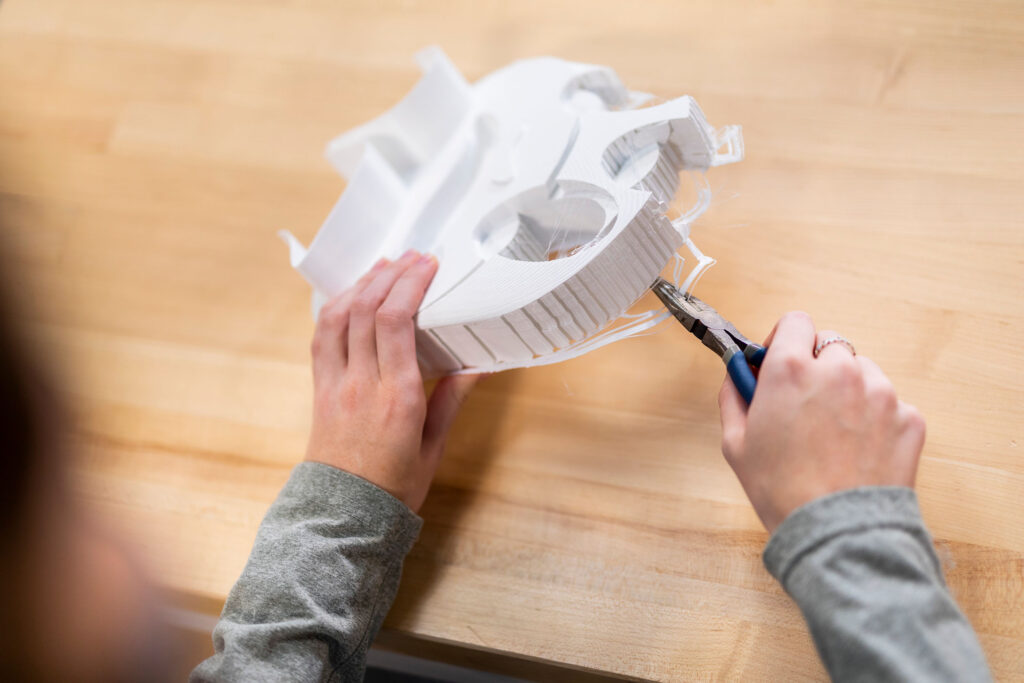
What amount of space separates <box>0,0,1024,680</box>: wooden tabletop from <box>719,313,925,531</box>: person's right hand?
14cm

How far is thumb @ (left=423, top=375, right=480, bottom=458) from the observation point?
59 centimetres

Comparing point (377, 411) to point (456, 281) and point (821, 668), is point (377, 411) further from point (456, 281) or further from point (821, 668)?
point (821, 668)

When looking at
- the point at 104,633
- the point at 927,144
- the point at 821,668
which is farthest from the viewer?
the point at 927,144

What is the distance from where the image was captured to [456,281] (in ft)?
1.79

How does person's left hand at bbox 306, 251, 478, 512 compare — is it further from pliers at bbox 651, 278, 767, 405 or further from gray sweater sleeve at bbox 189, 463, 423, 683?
pliers at bbox 651, 278, 767, 405

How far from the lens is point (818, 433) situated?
0.41m

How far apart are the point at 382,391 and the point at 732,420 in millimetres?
244

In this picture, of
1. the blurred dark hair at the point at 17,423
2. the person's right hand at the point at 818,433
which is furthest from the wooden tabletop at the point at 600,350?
the blurred dark hair at the point at 17,423

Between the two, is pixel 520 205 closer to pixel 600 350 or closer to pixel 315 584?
pixel 600 350

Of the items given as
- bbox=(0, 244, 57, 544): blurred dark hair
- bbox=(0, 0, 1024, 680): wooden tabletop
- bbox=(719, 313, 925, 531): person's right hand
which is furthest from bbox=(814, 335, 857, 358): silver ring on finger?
bbox=(0, 244, 57, 544): blurred dark hair

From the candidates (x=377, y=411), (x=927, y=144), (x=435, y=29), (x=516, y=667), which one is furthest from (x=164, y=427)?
(x=927, y=144)

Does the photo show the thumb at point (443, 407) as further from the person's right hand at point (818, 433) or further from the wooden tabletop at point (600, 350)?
the person's right hand at point (818, 433)

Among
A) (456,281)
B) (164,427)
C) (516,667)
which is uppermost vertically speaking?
(456,281)

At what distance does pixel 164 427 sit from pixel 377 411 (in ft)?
0.75
